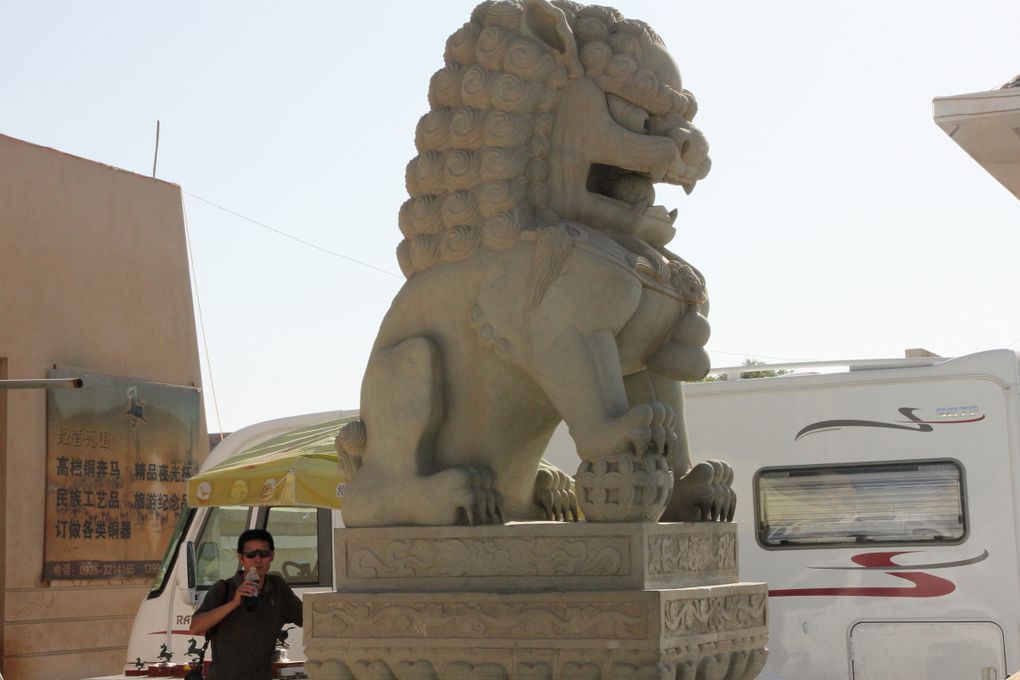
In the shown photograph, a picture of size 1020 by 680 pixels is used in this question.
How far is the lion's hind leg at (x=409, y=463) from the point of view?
13.5 ft

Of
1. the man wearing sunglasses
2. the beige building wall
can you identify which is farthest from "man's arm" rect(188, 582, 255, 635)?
the beige building wall

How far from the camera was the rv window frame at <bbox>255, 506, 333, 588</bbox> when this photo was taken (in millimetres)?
9625

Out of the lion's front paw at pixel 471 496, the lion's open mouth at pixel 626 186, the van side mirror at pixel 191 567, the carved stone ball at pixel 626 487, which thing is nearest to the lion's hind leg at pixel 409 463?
the lion's front paw at pixel 471 496

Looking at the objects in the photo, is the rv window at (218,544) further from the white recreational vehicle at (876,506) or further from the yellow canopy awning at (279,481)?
the yellow canopy awning at (279,481)

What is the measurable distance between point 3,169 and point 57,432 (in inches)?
93.9

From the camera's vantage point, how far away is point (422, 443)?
14.0 feet

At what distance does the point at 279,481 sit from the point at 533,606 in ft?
15.0

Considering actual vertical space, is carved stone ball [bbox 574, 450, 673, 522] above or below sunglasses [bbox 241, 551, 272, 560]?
above

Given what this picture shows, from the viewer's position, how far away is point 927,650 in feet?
27.6

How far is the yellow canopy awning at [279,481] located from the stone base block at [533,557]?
3.74 m

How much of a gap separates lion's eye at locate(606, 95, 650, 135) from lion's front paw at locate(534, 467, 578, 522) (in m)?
1.19

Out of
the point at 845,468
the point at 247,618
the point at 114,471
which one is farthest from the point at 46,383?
the point at 845,468

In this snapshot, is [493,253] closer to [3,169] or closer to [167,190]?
[3,169]

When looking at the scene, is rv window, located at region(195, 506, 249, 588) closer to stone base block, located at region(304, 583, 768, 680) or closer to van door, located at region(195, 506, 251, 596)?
van door, located at region(195, 506, 251, 596)
